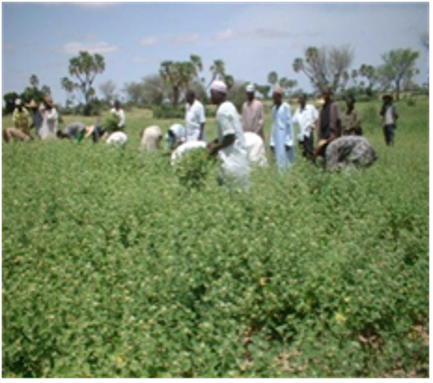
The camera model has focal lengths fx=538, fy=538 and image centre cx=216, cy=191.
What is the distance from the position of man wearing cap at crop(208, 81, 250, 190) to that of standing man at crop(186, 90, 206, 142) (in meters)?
3.03

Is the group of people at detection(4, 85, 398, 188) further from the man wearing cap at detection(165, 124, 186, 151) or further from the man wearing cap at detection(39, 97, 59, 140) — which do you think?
the man wearing cap at detection(39, 97, 59, 140)

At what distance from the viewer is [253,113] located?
9086 mm

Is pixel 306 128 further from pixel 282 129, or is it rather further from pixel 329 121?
pixel 282 129

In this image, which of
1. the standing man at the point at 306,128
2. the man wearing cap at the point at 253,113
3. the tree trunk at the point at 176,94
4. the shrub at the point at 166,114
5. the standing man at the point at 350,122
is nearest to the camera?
the man wearing cap at the point at 253,113

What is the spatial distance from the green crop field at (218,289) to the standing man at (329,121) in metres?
3.57

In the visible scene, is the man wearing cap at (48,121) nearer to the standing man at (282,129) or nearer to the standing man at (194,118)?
the standing man at (194,118)

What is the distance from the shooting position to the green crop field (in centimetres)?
308

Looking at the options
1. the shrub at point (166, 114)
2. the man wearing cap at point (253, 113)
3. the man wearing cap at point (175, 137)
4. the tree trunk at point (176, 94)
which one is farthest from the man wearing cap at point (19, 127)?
the tree trunk at point (176, 94)

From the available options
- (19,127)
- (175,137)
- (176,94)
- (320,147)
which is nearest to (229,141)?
(175,137)

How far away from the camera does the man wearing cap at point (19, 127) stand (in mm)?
13289

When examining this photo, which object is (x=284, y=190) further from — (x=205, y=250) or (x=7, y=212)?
(x=7, y=212)

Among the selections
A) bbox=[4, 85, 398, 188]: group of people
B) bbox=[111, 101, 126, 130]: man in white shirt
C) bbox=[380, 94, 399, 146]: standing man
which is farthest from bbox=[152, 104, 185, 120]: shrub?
bbox=[380, 94, 399, 146]: standing man

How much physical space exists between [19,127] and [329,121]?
8571 millimetres

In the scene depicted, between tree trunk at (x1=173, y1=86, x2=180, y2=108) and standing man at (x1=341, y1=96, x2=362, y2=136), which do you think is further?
tree trunk at (x1=173, y1=86, x2=180, y2=108)
